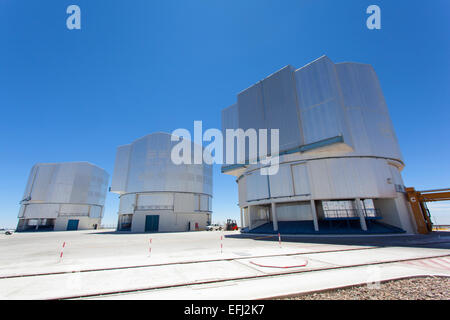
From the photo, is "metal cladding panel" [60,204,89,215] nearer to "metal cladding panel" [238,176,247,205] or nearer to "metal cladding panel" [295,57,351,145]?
"metal cladding panel" [238,176,247,205]

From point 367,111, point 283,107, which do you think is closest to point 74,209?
point 283,107

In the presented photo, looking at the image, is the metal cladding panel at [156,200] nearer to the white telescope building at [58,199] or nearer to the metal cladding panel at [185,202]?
the metal cladding panel at [185,202]

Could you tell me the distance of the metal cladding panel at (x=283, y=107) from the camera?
82.5ft

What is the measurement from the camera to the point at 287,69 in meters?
27.2

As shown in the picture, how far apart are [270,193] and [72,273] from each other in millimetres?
22445

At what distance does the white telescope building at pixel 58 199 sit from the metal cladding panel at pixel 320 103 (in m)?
65.5

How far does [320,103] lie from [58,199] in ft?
230

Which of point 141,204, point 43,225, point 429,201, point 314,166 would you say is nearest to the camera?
point 429,201

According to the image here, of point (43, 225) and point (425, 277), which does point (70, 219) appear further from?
point (425, 277)

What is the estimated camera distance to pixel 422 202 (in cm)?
2256

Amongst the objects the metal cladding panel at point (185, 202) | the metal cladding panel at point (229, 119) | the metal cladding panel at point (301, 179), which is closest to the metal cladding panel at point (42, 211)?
the metal cladding panel at point (185, 202)

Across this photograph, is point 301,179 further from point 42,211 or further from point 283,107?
point 42,211

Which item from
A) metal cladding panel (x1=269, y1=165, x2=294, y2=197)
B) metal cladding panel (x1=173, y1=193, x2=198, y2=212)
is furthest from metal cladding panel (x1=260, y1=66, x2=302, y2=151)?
metal cladding panel (x1=173, y1=193, x2=198, y2=212)
